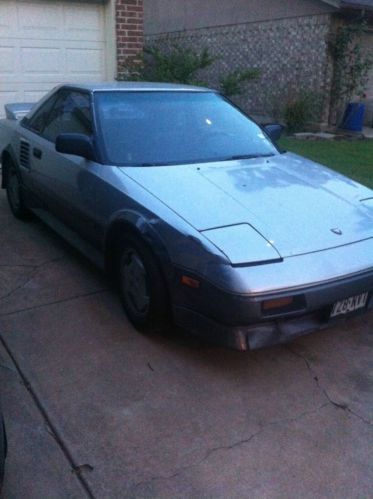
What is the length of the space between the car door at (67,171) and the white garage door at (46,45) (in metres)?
3.87

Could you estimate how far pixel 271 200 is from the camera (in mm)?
3408

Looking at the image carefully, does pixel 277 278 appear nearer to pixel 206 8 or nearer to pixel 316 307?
pixel 316 307

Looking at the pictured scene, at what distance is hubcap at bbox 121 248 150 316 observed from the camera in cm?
339

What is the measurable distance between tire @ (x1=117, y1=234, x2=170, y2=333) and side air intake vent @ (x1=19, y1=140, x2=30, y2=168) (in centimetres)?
200

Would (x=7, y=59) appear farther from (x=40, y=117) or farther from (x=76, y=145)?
(x=76, y=145)

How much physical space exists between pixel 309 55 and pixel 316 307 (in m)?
11.5

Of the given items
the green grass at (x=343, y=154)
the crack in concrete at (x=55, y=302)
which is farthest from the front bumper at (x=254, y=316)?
the green grass at (x=343, y=154)

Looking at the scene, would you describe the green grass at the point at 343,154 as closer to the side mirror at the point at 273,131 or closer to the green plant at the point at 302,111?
the green plant at the point at 302,111

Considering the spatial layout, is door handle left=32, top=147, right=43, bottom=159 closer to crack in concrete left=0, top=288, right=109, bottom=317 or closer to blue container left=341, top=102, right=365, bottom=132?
crack in concrete left=0, top=288, right=109, bottom=317

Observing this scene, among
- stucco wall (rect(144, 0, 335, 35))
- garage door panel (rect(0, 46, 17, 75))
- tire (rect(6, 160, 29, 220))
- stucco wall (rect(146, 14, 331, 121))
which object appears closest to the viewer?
tire (rect(6, 160, 29, 220))

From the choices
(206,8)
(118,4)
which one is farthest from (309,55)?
(118,4)

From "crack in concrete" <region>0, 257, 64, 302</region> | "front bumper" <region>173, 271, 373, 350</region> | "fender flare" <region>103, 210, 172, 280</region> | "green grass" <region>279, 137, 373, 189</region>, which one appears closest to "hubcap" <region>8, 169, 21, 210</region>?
"crack in concrete" <region>0, 257, 64, 302</region>

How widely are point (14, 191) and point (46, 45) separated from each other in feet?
12.4

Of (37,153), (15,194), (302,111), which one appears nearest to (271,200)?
(37,153)
